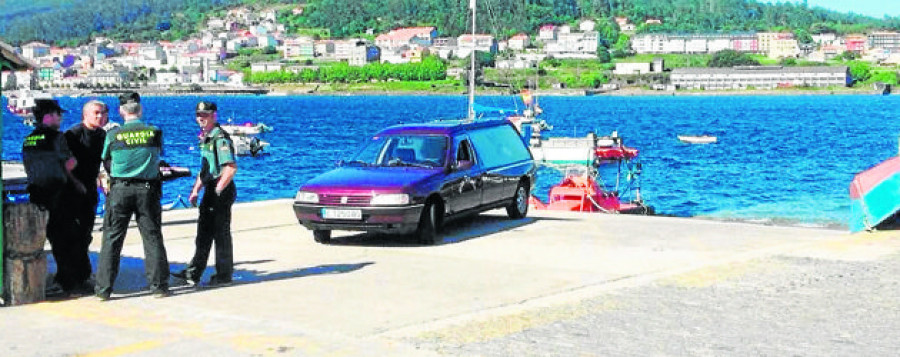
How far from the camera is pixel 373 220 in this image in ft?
47.0

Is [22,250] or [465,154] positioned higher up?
[465,154]

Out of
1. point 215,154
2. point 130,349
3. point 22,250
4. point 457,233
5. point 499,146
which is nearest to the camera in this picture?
point 130,349

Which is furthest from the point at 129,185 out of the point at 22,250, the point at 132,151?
the point at 22,250

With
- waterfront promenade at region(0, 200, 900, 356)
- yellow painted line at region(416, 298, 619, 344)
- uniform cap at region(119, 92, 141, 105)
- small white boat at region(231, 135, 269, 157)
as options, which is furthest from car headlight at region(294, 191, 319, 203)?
small white boat at region(231, 135, 269, 157)

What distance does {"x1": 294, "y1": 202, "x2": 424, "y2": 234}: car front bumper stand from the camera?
14312mm

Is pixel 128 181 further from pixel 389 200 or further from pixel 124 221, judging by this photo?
pixel 389 200

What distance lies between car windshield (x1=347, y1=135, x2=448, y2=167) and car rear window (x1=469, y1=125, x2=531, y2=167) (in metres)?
0.75

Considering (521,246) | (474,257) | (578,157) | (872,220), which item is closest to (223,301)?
(474,257)

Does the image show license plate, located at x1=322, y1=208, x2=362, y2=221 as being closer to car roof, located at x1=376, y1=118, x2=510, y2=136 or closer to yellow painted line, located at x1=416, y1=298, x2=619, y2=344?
car roof, located at x1=376, y1=118, x2=510, y2=136

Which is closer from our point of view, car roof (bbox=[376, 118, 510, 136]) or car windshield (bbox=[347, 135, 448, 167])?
car windshield (bbox=[347, 135, 448, 167])

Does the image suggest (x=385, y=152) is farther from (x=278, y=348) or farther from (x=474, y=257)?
(x=278, y=348)

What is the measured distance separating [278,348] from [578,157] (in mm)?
54581

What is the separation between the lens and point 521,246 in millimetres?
14594

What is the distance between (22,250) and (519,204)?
872cm
